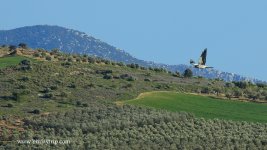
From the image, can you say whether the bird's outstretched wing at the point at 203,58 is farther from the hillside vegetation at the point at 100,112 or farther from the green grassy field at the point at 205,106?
the green grassy field at the point at 205,106

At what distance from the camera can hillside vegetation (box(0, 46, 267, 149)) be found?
78.3 metres

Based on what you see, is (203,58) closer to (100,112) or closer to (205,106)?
(100,112)

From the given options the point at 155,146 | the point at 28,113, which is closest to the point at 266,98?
the point at 28,113

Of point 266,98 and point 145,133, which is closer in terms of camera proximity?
point 145,133

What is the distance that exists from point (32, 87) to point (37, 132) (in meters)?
28.4

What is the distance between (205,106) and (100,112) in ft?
61.1

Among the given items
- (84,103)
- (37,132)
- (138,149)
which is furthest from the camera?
(84,103)

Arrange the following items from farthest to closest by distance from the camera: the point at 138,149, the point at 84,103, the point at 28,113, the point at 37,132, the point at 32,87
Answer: the point at 32,87 < the point at 84,103 < the point at 28,113 < the point at 37,132 < the point at 138,149

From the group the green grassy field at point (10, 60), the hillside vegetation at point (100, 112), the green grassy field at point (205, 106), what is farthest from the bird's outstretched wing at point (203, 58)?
the green grassy field at point (10, 60)

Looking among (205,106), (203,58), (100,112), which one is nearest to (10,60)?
(205,106)

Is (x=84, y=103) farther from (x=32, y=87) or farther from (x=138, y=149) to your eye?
(x=138, y=149)

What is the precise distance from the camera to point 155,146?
74688 millimetres

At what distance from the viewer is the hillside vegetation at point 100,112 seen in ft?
257

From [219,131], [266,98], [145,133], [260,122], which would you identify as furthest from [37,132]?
[266,98]
